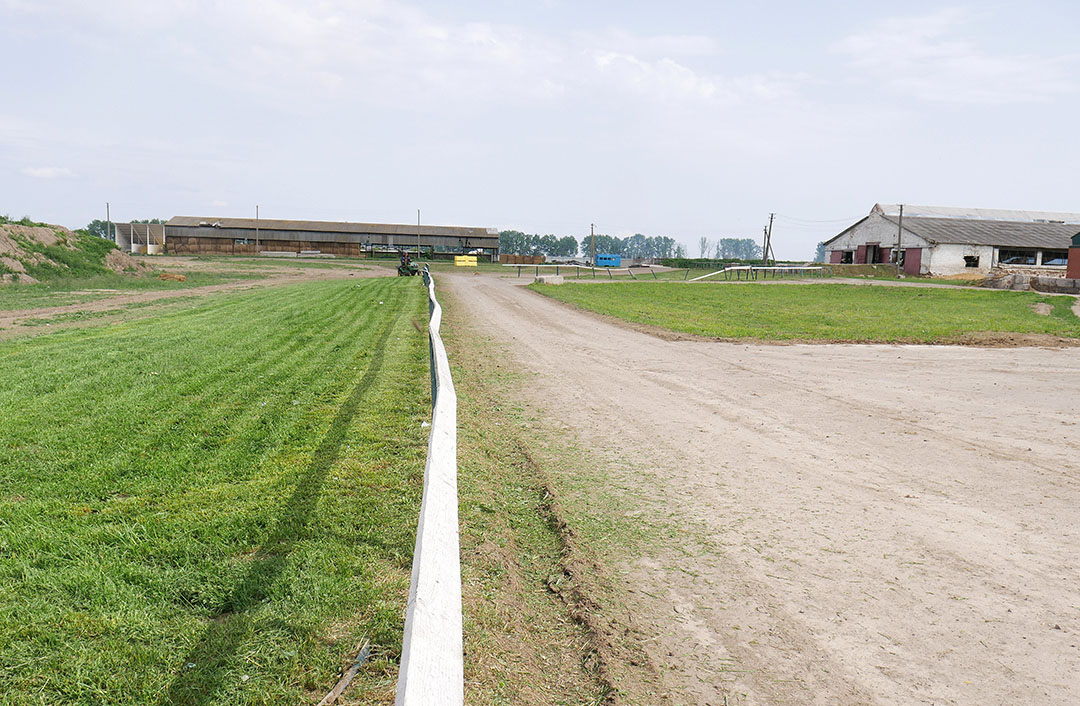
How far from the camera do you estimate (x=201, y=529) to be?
4.60m

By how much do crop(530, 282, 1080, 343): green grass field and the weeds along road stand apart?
6.47 meters

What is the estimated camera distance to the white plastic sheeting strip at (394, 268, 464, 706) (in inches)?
71.8

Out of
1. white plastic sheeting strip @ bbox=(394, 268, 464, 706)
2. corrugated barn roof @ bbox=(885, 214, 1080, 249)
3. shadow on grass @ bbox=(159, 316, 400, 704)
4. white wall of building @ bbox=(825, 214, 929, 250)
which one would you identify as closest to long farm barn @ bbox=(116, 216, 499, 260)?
white wall of building @ bbox=(825, 214, 929, 250)

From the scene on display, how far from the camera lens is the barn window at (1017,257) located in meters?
57.4

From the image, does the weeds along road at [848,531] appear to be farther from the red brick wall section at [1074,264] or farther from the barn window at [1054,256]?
the barn window at [1054,256]

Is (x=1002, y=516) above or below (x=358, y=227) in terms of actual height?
below

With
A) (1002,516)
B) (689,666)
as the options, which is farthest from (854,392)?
(689,666)

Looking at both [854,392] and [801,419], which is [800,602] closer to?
[801,419]

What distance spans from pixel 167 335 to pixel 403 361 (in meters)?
5.86

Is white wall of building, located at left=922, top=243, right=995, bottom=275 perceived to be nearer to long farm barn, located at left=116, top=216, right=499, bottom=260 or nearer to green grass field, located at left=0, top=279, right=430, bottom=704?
long farm barn, located at left=116, top=216, right=499, bottom=260

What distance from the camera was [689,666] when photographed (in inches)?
125

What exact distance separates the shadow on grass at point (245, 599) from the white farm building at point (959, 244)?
6224cm

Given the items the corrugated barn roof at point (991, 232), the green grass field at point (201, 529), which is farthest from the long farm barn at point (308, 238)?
the green grass field at point (201, 529)

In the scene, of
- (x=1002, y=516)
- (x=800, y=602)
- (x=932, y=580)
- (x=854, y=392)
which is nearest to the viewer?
(x=800, y=602)
